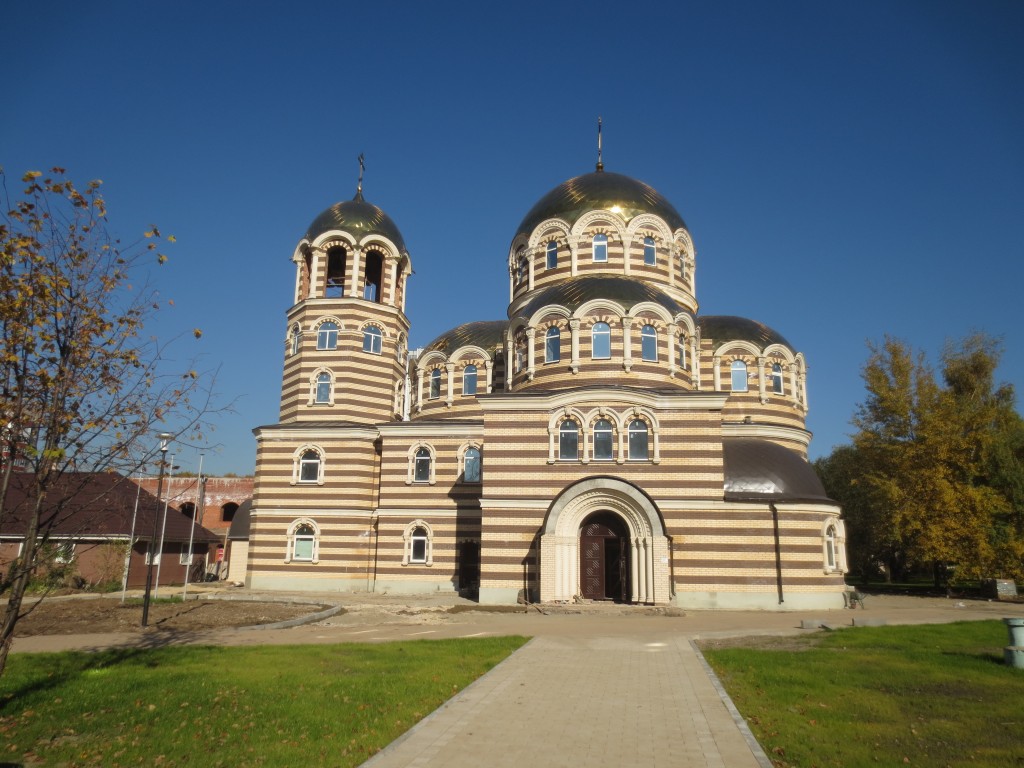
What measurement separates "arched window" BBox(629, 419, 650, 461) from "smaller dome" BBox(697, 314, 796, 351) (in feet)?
29.9

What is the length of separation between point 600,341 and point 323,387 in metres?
12.5

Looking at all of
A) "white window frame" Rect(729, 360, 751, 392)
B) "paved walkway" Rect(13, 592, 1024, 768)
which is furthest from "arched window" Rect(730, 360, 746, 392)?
"paved walkway" Rect(13, 592, 1024, 768)

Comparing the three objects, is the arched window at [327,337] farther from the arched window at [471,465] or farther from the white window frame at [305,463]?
the arched window at [471,465]

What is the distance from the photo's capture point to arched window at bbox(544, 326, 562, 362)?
27.1m

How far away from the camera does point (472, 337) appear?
3484 cm

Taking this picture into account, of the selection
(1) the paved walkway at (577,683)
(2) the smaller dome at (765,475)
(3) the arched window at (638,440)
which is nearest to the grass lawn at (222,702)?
(1) the paved walkway at (577,683)

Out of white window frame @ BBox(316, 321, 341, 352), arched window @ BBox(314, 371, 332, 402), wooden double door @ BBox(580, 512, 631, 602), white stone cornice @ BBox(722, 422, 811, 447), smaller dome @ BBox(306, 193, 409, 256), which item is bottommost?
wooden double door @ BBox(580, 512, 631, 602)

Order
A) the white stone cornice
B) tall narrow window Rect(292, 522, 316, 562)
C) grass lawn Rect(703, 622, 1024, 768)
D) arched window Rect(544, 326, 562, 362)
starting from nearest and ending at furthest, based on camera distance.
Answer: grass lawn Rect(703, 622, 1024, 768) → arched window Rect(544, 326, 562, 362) → tall narrow window Rect(292, 522, 316, 562) → the white stone cornice

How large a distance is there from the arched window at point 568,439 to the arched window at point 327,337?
12096mm

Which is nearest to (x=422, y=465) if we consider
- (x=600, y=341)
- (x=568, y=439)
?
(x=568, y=439)

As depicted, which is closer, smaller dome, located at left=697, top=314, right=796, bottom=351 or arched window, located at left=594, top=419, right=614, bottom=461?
arched window, located at left=594, top=419, right=614, bottom=461

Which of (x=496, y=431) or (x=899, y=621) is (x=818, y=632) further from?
(x=496, y=431)

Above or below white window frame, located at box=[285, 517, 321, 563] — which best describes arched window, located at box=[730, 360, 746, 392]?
above

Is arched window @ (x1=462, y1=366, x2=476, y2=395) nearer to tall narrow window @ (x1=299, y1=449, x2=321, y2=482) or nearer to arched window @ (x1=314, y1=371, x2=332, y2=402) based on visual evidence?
arched window @ (x1=314, y1=371, x2=332, y2=402)
